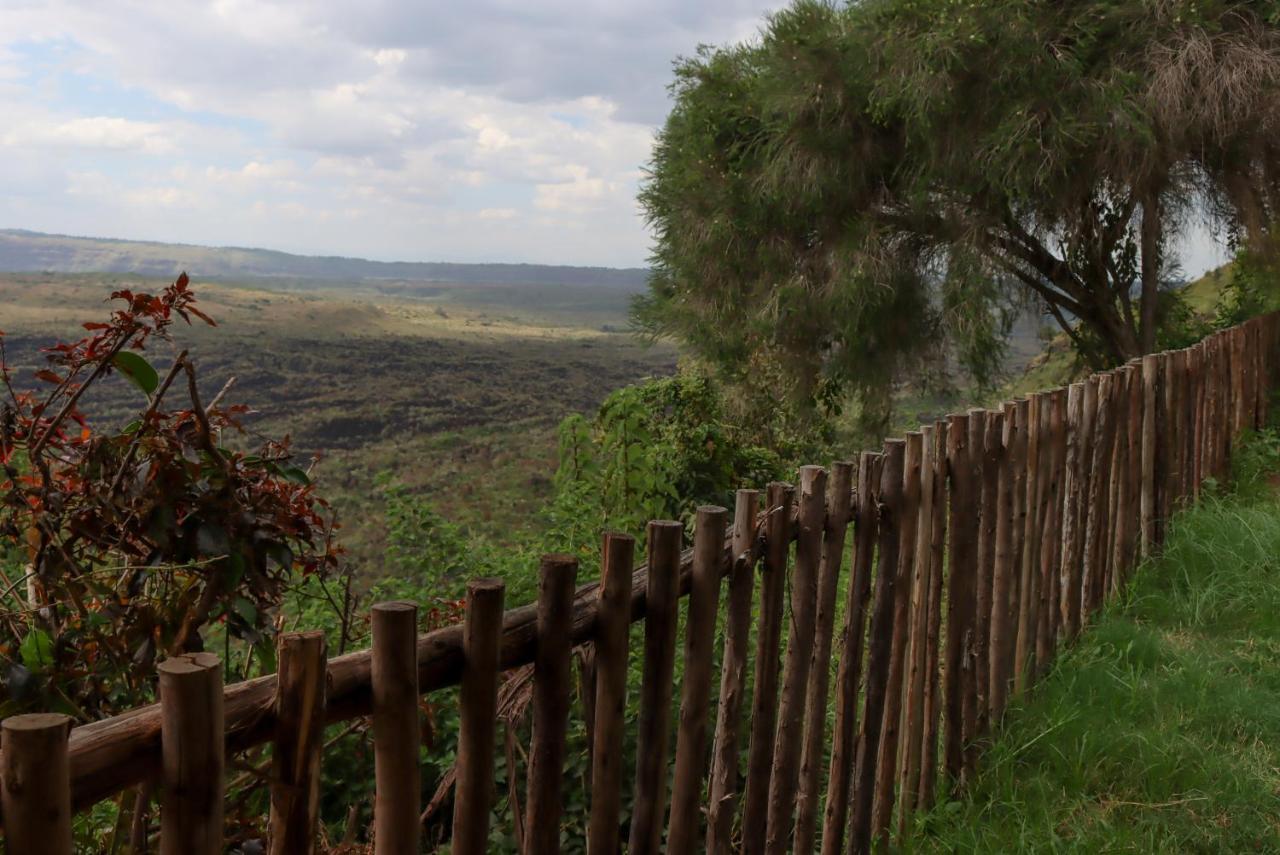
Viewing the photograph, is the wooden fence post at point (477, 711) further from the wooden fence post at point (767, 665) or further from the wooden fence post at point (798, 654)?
the wooden fence post at point (798, 654)

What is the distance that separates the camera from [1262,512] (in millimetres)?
6078

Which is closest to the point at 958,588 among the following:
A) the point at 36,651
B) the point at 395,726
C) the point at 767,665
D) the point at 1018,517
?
the point at 1018,517

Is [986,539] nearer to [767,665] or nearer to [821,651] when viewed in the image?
[821,651]

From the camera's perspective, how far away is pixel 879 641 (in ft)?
9.66

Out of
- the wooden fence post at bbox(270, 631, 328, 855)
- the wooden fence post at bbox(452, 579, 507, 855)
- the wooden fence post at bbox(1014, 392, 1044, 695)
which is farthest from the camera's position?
the wooden fence post at bbox(1014, 392, 1044, 695)

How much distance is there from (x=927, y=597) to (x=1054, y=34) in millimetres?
12125

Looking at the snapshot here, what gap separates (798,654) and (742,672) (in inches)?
10.0

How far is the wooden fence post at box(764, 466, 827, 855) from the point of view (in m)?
2.47

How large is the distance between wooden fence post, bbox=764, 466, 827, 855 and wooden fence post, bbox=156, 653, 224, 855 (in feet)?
5.06

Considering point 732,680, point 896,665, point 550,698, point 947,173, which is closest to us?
point 550,698

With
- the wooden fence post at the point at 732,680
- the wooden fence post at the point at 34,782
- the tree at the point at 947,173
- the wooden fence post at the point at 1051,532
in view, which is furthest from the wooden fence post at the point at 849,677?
the tree at the point at 947,173

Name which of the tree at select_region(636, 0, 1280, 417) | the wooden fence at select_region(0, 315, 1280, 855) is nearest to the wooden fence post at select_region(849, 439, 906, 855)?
the wooden fence at select_region(0, 315, 1280, 855)

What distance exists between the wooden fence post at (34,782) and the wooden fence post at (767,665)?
1.55 metres

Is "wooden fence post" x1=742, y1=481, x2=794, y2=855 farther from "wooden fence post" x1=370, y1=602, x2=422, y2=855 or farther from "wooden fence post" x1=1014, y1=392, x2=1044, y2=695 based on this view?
"wooden fence post" x1=1014, y1=392, x2=1044, y2=695
